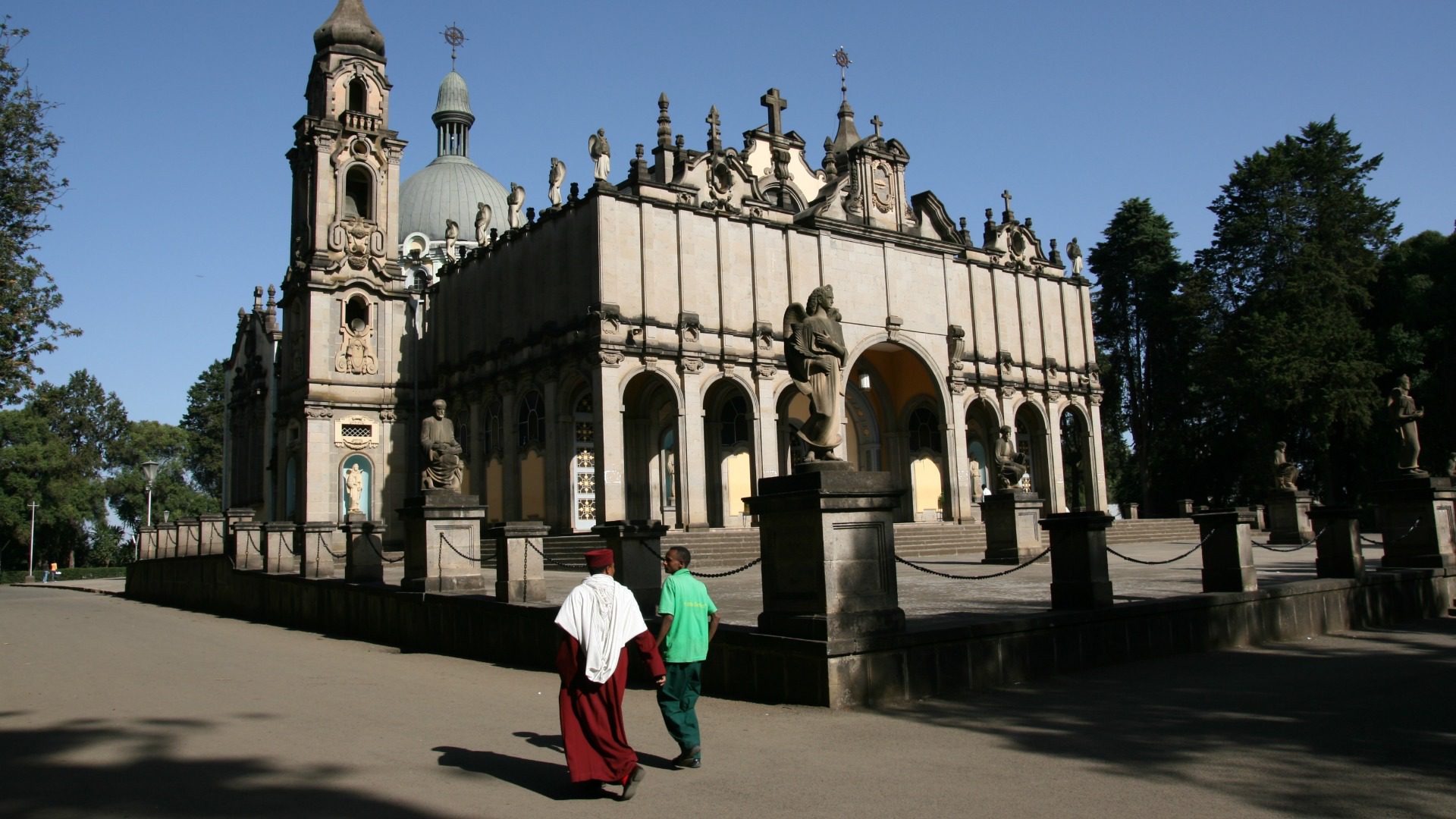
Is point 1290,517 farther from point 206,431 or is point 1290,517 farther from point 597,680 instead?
point 206,431

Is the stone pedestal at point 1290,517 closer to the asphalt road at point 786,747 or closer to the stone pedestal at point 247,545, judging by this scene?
the asphalt road at point 786,747

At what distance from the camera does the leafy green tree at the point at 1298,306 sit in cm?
3850

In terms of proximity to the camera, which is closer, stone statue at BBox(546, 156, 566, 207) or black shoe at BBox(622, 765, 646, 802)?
black shoe at BBox(622, 765, 646, 802)

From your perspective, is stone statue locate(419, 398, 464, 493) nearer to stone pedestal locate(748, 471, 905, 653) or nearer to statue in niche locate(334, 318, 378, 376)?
stone pedestal locate(748, 471, 905, 653)

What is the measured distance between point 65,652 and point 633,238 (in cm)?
1693

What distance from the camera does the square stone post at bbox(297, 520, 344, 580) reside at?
21.1 metres

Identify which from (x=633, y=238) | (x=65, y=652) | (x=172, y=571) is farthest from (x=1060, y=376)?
(x=65, y=652)

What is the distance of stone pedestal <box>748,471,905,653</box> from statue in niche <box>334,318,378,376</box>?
27828mm

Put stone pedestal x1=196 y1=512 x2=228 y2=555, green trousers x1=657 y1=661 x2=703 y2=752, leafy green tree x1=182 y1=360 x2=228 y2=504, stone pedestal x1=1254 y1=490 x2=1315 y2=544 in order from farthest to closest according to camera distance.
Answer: leafy green tree x1=182 y1=360 x2=228 y2=504, stone pedestal x1=196 y1=512 x2=228 y2=555, stone pedestal x1=1254 y1=490 x2=1315 y2=544, green trousers x1=657 y1=661 x2=703 y2=752

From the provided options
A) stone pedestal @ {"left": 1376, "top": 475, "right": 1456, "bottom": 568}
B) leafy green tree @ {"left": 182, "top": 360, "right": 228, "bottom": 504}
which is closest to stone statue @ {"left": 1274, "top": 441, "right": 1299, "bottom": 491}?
stone pedestal @ {"left": 1376, "top": 475, "right": 1456, "bottom": 568}

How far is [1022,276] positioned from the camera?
39.0m

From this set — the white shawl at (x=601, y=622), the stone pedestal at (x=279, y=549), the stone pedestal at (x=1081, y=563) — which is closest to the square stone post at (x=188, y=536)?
the stone pedestal at (x=279, y=549)

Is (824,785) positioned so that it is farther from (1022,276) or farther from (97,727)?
(1022,276)

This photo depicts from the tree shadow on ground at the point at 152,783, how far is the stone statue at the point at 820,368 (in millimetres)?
5197
